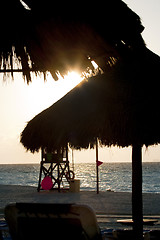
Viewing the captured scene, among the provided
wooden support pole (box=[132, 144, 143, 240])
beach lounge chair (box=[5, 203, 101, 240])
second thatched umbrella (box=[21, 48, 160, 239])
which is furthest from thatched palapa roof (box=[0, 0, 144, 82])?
wooden support pole (box=[132, 144, 143, 240])

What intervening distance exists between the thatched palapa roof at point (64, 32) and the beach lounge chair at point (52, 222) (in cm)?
136

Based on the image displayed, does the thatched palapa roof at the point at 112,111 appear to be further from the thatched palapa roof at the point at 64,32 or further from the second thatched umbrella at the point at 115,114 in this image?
the thatched palapa roof at the point at 64,32

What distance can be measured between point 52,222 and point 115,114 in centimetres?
206

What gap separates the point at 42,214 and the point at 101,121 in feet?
6.67

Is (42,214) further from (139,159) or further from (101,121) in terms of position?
(139,159)

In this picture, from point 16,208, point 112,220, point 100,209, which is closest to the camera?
point 16,208

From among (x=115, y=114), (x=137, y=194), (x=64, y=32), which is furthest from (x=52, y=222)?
(x=137, y=194)

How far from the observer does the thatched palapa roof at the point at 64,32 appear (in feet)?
12.4

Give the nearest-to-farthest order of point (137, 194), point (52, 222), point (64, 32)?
point (64, 32), point (52, 222), point (137, 194)

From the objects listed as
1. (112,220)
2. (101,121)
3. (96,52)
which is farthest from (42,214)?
(112,220)

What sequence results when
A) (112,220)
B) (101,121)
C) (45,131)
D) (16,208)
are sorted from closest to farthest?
(16,208) < (101,121) < (45,131) < (112,220)

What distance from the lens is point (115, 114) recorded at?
5648 mm

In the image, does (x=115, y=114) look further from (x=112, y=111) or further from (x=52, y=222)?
(x=52, y=222)

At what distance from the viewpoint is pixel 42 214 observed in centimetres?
407
